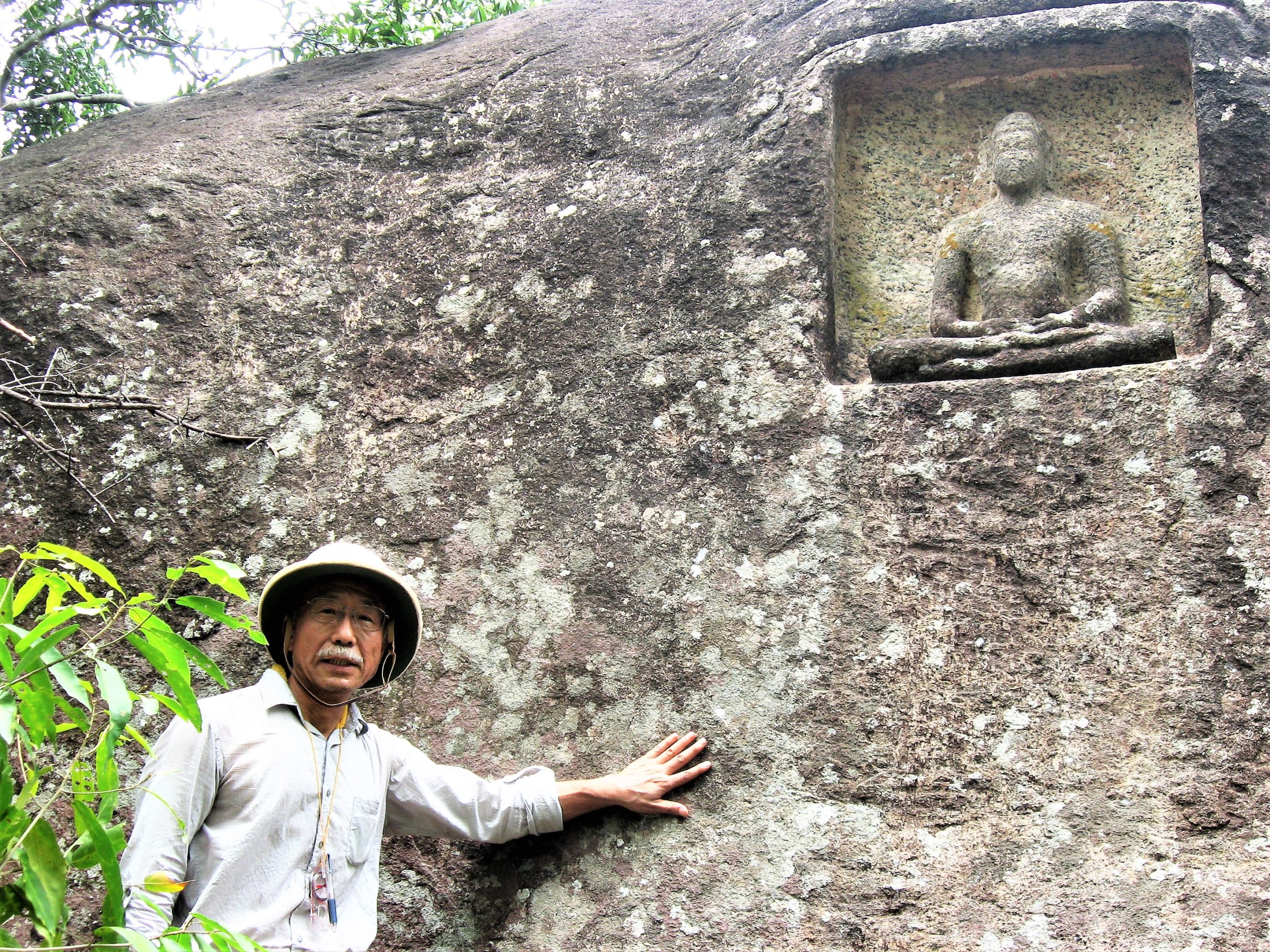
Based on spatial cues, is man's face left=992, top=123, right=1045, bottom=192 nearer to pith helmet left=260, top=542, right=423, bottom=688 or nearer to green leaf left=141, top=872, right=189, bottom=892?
pith helmet left=260, top=542, right=423, bottom=688

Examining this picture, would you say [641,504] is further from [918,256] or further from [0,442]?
[0,442]

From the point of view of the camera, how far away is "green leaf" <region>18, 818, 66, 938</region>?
1829 millimetres

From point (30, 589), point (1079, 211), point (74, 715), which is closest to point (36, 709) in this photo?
point (74, 715)

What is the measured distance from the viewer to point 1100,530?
10.0 feet

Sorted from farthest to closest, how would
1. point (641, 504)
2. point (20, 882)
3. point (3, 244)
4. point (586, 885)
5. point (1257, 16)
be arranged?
point (3, 244)
point (1257, 16)
point (641, 504)
point (586, 885)
point (20, 882)

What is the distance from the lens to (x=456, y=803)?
2.92 m

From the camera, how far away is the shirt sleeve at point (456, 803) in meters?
2.90

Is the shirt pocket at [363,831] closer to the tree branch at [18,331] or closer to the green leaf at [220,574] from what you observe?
the green leaf at [220,574]

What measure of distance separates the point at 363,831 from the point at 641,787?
645 millimetres

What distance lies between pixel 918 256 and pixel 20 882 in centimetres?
299

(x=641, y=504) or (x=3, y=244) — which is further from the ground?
(x=3, y=244)

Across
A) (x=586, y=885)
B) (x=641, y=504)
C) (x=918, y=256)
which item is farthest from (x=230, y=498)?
(x=918, y=256)

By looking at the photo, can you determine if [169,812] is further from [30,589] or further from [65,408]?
[65,408]

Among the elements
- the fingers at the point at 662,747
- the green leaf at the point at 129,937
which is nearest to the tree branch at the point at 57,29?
the fingers at the point at 662,747
